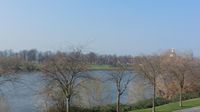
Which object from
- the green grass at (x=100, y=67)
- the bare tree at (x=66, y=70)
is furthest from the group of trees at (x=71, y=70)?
the green grass at (x=100, y=67)

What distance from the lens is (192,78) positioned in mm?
58062

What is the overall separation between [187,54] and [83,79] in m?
33.9

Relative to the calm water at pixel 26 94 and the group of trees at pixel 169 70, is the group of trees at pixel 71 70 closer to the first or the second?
the group of trees at pixel 169 70

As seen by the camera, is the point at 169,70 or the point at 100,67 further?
the point at 100,67

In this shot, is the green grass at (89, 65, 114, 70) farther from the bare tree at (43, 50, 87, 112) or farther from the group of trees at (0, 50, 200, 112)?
the bare tree at (43, 50, 87, 112)

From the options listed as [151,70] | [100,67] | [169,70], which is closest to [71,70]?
[151,70]

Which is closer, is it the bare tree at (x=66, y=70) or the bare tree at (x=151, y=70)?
the bare tree at (x=66, y=70)

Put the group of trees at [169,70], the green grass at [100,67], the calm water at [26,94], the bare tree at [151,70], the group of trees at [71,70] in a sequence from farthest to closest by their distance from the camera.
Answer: the calm water at [26,94]
the group of trees at [169,70]
the green grass at [100,67]
the bare tree at [151,70]
the group of trees at [71,70]

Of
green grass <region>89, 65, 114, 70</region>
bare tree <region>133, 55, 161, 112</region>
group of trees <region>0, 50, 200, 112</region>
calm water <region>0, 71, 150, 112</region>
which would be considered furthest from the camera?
calm water <region>0, 71, 150, 112</region>

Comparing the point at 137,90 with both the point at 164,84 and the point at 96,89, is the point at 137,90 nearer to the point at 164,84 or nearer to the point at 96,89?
the point at 164,84

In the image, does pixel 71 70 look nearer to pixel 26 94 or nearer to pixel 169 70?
pixel 169 70

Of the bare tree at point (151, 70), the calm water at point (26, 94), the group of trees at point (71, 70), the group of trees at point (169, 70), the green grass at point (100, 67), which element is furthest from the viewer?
the calm water at point (26, 94)

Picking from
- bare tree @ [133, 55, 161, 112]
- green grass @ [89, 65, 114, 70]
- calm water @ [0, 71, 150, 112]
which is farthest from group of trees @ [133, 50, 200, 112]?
calm water @ [0, 71, 150, 112]

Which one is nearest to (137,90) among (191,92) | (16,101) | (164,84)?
(164,84)
